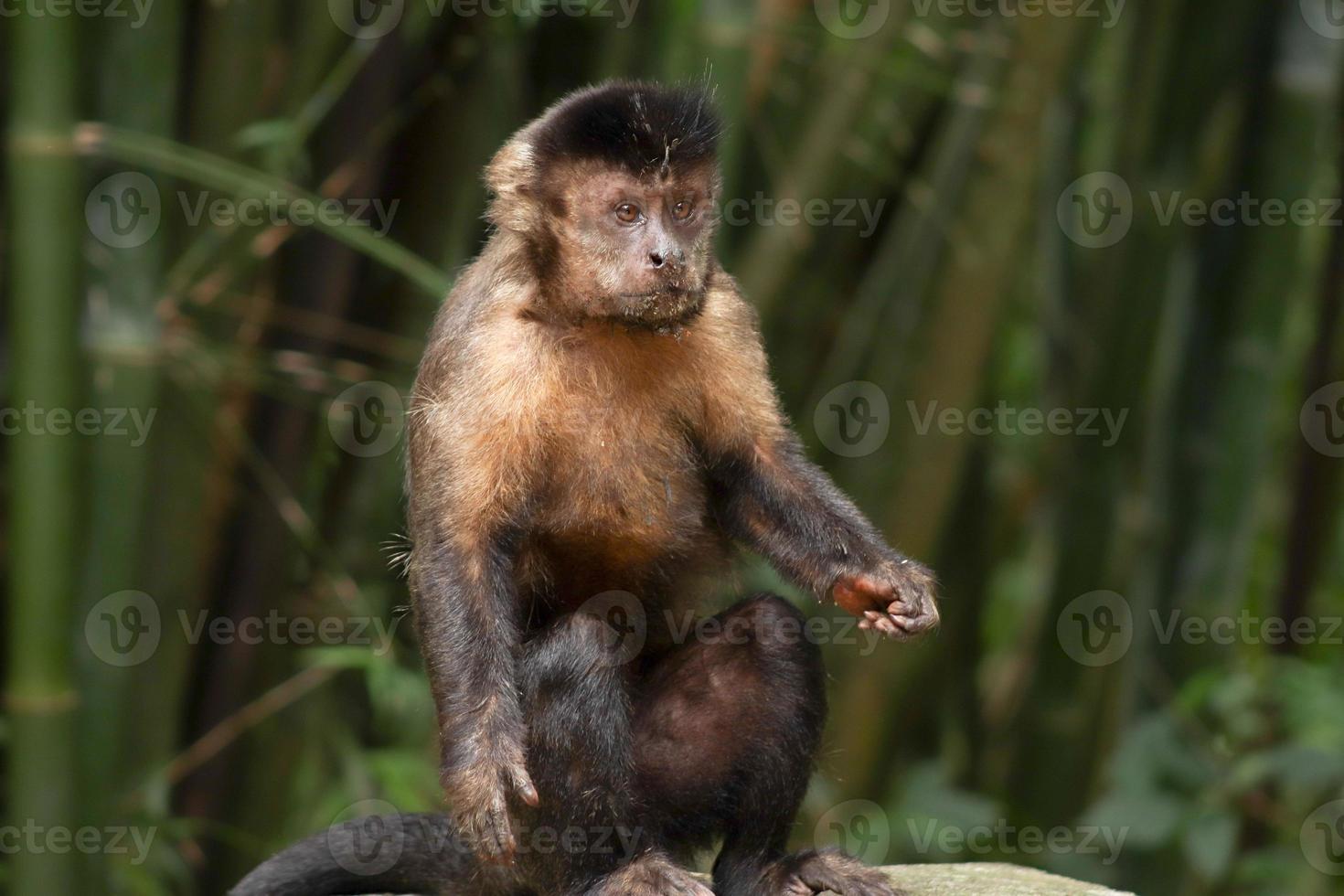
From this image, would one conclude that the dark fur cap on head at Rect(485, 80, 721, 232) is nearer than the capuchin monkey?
No

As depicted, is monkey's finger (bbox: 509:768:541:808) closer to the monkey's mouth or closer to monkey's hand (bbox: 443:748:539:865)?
monkey's hand (bbox: 443:748:539:865)

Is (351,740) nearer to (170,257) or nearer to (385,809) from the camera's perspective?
(385,809)

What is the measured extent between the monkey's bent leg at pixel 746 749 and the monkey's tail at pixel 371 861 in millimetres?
606

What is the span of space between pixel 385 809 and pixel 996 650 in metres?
4.78

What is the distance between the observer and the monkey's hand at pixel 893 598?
142 inches

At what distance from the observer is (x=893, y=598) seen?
3621 millimetres

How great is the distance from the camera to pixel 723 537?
396 cm

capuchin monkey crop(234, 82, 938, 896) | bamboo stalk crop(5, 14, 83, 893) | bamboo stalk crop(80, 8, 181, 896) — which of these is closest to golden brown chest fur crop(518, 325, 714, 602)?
capuchin monkey crop(234, 82, 938, 896)

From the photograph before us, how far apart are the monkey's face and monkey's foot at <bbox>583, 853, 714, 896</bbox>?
120 centimetres

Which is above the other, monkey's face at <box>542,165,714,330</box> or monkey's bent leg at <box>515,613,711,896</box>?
monkey's face at <box>542,165,714,330</box>

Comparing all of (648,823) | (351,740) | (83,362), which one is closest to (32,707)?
(83,362)

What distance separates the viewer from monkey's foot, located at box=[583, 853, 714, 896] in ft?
11.4

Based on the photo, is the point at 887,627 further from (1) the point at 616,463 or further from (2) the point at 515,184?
(2) the point at 515,184

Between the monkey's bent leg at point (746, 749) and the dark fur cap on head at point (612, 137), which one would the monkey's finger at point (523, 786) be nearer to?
the monkey's bent leg at point (746, 749)
